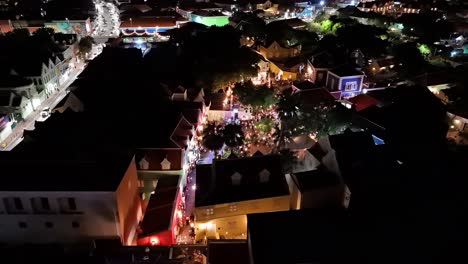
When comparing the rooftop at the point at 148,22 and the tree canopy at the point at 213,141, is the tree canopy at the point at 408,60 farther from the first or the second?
the rooftop at the point at 148,22

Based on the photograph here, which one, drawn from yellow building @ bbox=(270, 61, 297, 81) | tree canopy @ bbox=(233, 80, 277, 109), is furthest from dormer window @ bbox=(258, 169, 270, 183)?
yellow building @ bbox=(270, 61, 297, 81)

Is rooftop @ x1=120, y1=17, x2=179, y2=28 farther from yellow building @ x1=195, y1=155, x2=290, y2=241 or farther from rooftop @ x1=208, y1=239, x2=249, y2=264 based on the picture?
rooftop @ x1=208, y1=239, x2=249, y2=264

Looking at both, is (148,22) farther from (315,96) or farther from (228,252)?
(228,252)

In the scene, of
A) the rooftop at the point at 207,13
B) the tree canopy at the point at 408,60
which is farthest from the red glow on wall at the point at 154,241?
the rooftop at the point at 207,13

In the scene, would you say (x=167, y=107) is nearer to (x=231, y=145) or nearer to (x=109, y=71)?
(x=231, y=145)

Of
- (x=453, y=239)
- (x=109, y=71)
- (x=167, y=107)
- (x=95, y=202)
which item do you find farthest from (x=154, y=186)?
(x=109, y=71)

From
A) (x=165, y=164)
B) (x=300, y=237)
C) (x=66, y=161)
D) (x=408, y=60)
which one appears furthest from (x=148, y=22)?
(x=300, y=237)
